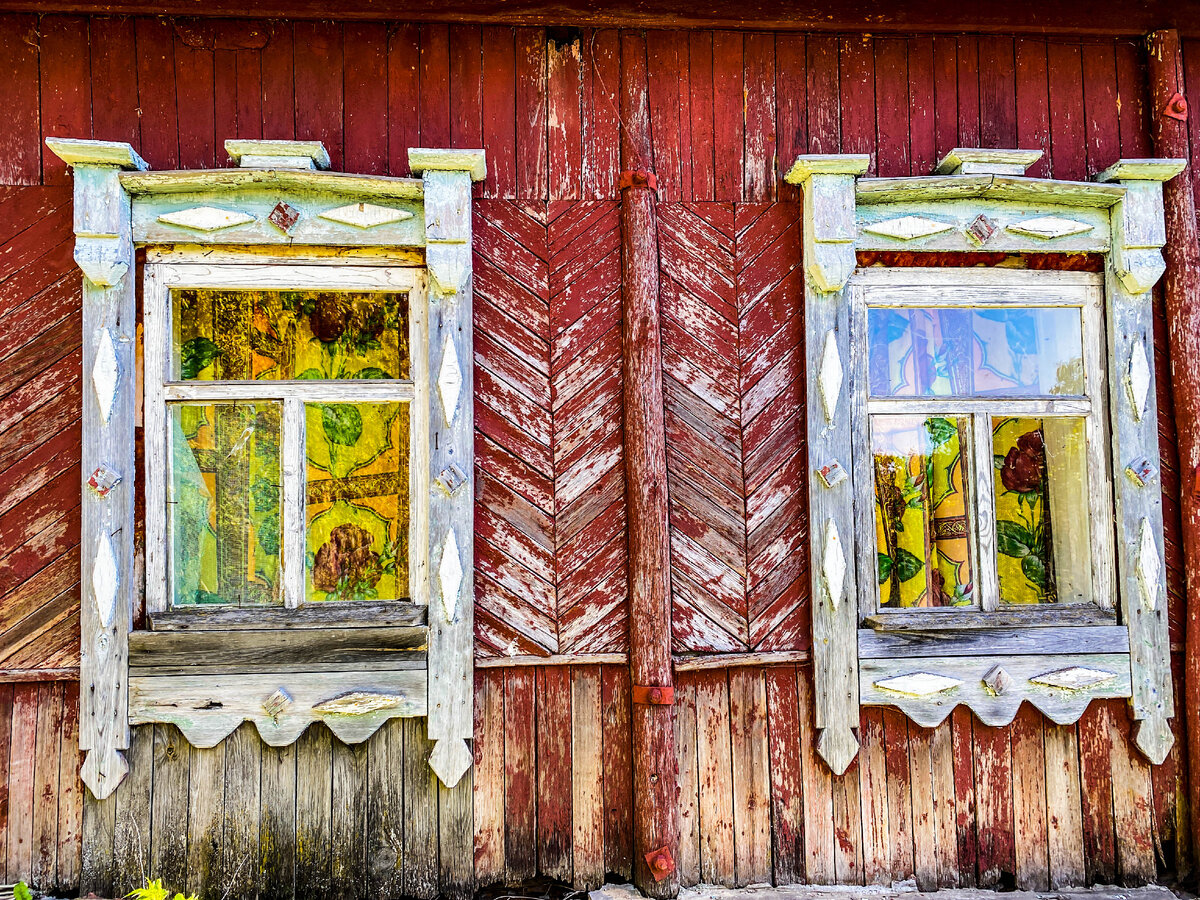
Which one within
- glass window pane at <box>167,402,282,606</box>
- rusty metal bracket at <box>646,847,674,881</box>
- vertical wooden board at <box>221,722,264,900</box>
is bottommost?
rusty metal bracket at <box>646,847,674,881</box>

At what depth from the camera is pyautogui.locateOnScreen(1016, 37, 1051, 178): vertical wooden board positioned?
343cm

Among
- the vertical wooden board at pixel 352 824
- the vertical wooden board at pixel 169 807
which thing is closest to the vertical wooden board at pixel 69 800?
the vertical wooden board at pixel 169 807

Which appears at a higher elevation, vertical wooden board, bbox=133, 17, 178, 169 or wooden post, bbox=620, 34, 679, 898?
vertical wooden board, bbox=133, 17, 178, 169

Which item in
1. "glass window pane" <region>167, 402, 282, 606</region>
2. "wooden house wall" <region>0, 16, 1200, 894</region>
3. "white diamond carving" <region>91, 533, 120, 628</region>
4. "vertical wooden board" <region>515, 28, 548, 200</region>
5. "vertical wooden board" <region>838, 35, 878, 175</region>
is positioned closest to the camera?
"white diamond carving" <region>91, 533, 120, 628</region>

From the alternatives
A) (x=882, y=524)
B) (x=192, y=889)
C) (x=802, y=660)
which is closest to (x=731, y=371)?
(x=882, y=524)

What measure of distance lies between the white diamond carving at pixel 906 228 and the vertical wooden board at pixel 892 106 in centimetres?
24

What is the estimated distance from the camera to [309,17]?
10.6 ft

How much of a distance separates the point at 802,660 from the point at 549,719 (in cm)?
101

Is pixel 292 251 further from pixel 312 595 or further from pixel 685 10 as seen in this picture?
pixel 685 10

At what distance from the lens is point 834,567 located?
3166 millimetres

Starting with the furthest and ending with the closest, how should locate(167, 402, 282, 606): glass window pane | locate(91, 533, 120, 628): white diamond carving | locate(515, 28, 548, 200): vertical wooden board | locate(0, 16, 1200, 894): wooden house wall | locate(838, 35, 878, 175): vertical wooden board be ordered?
locate(838, 35, 878, 175): vertical wooden board → locate(515, 28, 548, 200): vertical wooden board → locate(167, 402, 282, 606): glass window pane → locate(0, 16, 1200, 894): wooden house wall → locate(91, 533, 120, 628): white diamond carving

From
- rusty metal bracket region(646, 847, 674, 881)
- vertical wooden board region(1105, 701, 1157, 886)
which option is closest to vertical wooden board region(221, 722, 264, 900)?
rusty metal bracket region(646, 847, 674, 881)

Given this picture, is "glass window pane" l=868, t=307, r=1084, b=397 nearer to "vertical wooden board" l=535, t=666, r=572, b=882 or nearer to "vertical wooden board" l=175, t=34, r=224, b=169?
"vertical wooden board" l=535, t=666, r=572, b=882

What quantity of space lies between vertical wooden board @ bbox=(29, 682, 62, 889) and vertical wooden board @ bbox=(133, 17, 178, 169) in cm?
205
